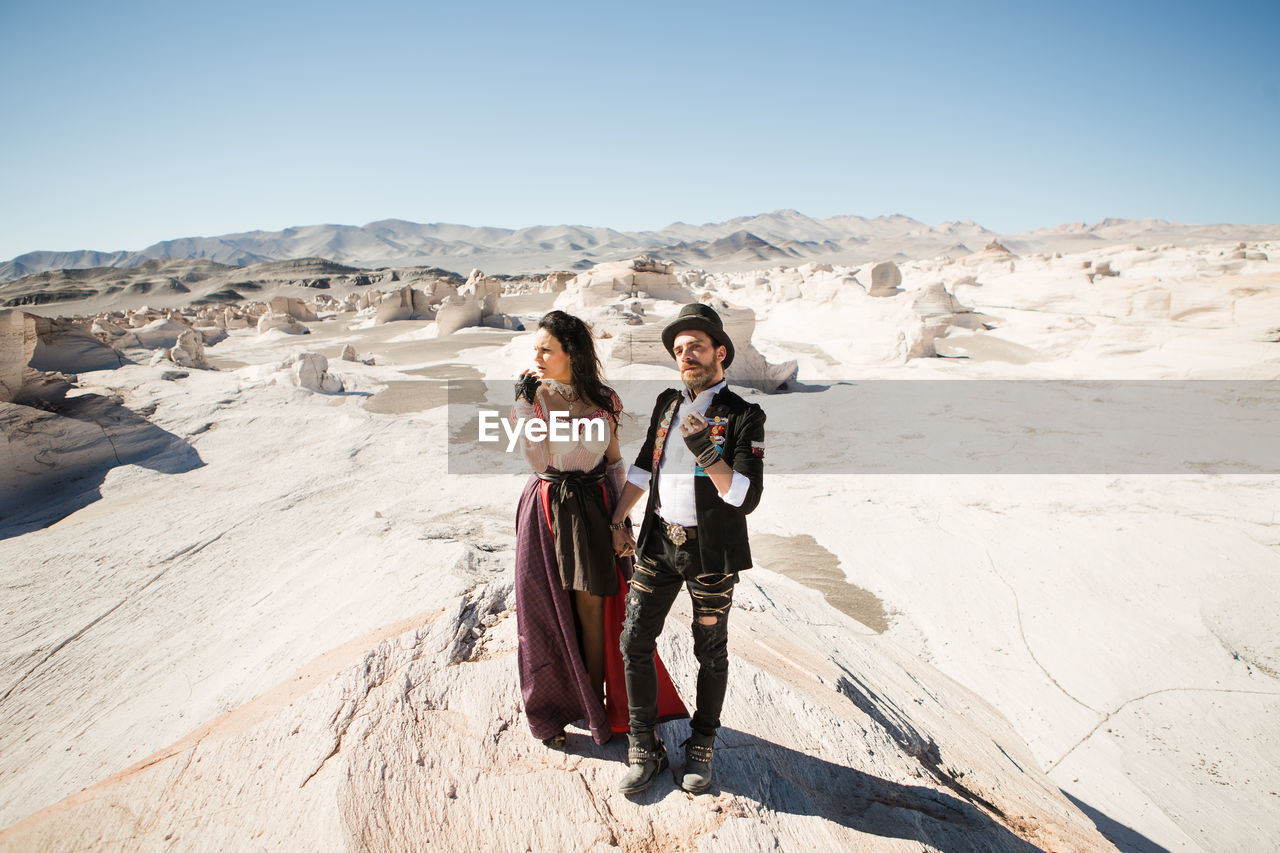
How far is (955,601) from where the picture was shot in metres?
3.46

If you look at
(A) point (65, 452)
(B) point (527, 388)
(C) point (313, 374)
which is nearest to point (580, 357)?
(B) point (527, 388)

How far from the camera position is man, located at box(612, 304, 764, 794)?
1.42 m

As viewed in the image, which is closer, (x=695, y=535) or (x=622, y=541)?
(x=695, y=535)

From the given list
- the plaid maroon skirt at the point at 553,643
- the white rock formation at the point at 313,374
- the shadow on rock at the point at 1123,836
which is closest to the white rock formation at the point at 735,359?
the white rock formation at the point at 313,374

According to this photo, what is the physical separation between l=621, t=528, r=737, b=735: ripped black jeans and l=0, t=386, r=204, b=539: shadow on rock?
16.1 ft

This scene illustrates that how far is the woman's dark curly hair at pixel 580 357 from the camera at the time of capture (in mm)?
1633

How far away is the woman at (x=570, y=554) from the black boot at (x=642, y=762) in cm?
16

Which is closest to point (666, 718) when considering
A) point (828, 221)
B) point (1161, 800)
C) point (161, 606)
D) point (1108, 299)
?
point (1161, 800)

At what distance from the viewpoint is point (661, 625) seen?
1506mm

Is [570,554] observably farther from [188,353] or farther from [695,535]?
[188,353]

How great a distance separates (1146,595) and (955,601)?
105 cm

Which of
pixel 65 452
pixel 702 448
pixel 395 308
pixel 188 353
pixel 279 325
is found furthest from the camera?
pixel 395 308

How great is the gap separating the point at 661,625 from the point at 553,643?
354mm

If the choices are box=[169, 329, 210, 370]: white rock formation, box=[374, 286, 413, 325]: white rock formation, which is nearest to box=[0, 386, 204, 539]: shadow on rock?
box=[169, 329, 210, 370]: white rock formation
